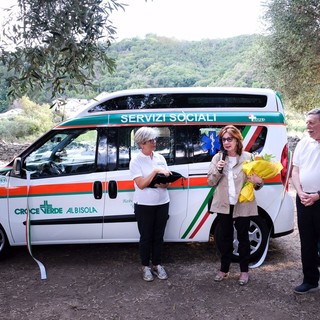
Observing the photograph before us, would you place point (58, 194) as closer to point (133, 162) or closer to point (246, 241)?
point (133, 162)

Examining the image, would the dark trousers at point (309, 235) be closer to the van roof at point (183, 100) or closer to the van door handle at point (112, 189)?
the van roof at point (183, 100)

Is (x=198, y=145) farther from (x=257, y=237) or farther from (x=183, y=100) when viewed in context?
(x=257, y=237)

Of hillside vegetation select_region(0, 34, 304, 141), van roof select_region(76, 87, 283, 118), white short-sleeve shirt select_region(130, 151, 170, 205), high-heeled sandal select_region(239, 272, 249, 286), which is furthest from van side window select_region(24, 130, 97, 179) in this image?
high-heeled sandal select_region(239, 272, 249, 286)

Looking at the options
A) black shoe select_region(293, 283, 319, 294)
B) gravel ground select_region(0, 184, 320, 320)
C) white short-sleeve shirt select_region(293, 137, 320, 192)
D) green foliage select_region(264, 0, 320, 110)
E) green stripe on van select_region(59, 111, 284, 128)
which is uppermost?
green foliage select_region(264, 0, 320, 110)

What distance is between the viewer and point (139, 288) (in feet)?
12.9

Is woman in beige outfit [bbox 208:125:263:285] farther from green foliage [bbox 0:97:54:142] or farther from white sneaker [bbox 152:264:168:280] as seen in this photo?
green foliage [bbox 0:97:54:142]

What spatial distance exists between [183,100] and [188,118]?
9.8 inches

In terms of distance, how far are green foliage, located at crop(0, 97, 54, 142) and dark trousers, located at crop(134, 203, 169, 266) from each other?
1830cm

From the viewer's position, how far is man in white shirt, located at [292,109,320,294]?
3389 mm

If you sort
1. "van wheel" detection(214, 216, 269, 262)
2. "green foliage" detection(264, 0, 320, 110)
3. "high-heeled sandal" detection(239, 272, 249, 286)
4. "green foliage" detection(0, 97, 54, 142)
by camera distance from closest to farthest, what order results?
"high-heeled sandal" detection(239, 272, 249, 286), "van wheel" detection(214, 216, 269, 262), "green foliage" detection(264, 0, 320, 110), "green foliage" detection(0, 97, 54, 142)

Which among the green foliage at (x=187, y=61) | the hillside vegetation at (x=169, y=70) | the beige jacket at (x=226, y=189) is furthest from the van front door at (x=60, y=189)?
the green foliage at (x=187, y=61)

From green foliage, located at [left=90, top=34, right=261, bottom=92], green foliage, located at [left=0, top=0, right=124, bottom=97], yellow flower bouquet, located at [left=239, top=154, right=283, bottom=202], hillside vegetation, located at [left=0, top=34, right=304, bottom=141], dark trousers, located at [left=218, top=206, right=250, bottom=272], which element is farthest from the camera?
green foliage, located at [left=90, top=34, right=261, bottom=92]

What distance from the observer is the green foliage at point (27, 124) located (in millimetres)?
21938

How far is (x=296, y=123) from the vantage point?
18141mm
